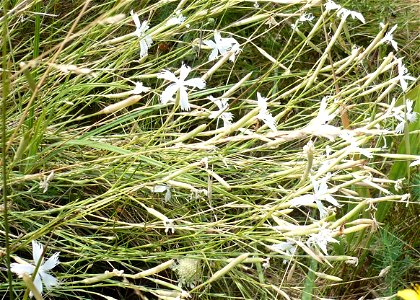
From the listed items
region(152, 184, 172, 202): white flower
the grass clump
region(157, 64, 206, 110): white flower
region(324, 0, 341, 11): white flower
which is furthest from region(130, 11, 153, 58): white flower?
region(324, 0, 341, 11): white flower

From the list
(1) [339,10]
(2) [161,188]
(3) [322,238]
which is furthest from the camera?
(1) [339,10]

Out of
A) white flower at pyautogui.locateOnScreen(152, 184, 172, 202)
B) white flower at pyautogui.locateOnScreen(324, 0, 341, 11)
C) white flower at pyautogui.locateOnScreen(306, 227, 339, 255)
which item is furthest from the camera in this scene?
white flower at pyautogui.locateOnScreen(324, 0, 341, 11)

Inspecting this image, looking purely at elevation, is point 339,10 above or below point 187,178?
above

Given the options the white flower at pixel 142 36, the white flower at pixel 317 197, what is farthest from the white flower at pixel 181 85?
the white flower at pixel 317 197

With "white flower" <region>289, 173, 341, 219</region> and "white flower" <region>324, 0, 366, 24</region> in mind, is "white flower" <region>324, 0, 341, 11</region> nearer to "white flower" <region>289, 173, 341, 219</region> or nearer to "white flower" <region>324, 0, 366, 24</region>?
"white flower" <region>324, 0, 366, 24</region>

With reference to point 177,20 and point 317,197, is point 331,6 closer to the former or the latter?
point 177,20

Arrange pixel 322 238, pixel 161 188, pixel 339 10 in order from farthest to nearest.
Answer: pixel 339 10 < pixel 161 188 < pixel 322 238

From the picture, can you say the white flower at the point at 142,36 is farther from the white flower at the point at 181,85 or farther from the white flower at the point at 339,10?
the white flower at the point at 339,10

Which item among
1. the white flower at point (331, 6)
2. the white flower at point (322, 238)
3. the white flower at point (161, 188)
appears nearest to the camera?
the white flower at point (322, 238)

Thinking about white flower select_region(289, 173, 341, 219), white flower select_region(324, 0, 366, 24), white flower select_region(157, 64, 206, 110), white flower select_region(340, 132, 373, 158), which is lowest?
white flower select_region(289, 173, 341, 219)

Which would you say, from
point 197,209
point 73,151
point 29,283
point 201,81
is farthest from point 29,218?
point 29,283

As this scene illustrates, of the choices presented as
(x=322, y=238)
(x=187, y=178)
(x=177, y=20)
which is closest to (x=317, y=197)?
(x=322, y=238)
